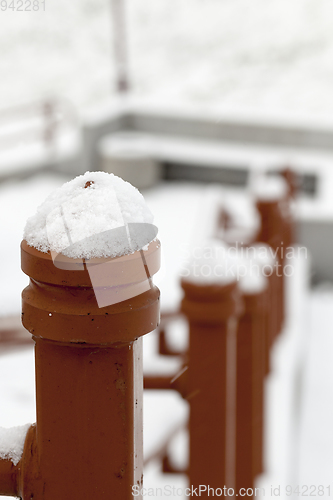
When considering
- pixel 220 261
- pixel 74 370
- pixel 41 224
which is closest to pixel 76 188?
pixel 41 224

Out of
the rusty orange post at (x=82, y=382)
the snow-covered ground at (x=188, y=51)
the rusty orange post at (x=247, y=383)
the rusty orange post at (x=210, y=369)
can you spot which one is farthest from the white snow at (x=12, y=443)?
the snow-covered ground at (x=188, y=51)

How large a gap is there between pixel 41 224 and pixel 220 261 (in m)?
0.82

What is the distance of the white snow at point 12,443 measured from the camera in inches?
30.8

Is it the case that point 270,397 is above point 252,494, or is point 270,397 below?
below

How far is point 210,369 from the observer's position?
1.38 m

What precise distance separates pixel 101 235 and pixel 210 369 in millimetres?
783

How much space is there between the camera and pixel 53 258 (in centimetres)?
66

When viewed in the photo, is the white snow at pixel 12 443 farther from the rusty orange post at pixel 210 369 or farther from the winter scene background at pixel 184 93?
the rusty orange post at pixel 210 369

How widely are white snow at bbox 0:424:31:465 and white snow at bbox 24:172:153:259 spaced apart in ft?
0.89

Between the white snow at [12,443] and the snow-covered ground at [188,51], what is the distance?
17790 mm

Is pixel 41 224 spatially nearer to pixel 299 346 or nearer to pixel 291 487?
pixel 291 487

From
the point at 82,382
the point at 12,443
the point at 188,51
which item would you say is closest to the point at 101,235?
the point at 82,382

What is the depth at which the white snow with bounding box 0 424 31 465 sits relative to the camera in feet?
2.57

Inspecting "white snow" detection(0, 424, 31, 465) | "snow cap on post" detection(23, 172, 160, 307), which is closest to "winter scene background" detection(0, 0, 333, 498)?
"snow cap on post" detection(23, 172, 160, 307)
